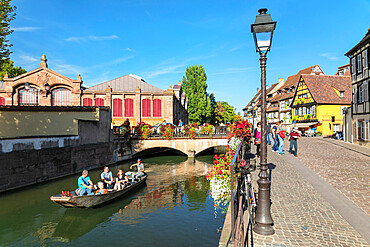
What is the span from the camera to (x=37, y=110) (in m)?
18.4

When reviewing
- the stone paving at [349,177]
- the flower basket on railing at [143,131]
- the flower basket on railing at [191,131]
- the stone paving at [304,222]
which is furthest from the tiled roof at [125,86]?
the stone paving at [304,222]

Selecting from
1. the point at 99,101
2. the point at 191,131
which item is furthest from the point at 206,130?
the point at 99,101

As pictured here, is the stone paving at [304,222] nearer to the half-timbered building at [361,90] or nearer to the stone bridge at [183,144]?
the half-timbered building at [361,90]

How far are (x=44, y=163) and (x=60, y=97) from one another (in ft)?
67.9

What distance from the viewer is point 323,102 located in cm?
3781

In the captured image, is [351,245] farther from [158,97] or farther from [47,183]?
[158,97]

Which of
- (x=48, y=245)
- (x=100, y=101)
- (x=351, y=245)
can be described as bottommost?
(x=48, y=245)

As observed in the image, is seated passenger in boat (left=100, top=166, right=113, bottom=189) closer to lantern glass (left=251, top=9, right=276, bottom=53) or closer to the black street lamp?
the black street lamp

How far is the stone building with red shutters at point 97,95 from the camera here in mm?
34625

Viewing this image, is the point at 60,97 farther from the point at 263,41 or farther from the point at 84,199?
the point at 263,41

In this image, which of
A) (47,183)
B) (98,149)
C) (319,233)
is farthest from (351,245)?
(98,149)

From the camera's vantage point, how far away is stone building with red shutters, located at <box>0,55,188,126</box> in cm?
3462

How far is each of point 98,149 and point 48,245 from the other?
14.8 metres

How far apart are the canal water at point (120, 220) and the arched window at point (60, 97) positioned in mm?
21961
